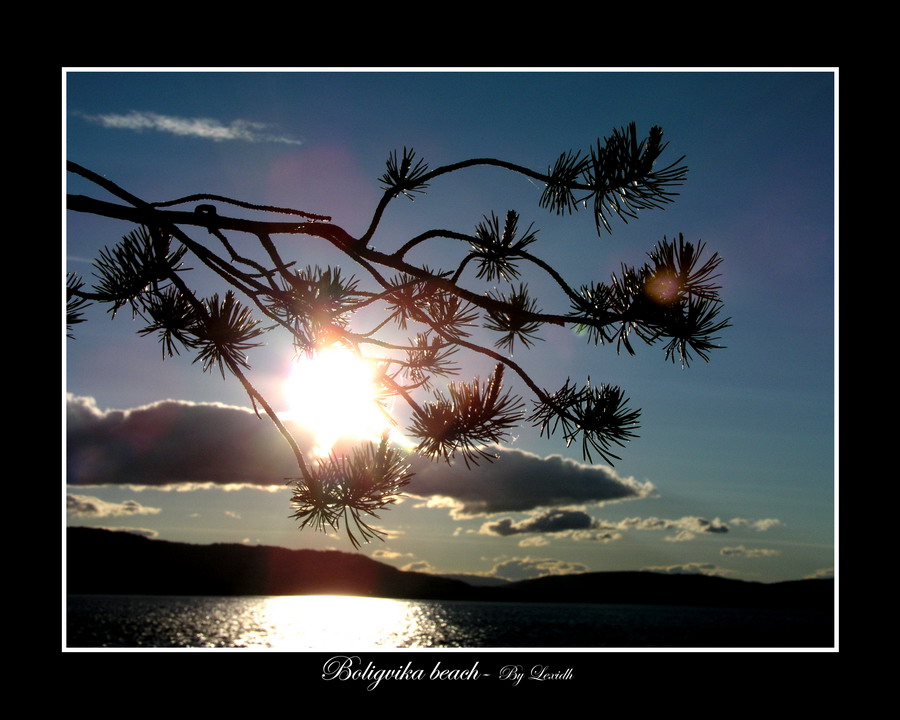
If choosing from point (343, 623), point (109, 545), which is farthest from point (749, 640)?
point (109, 545)

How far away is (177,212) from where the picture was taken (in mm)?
2742
